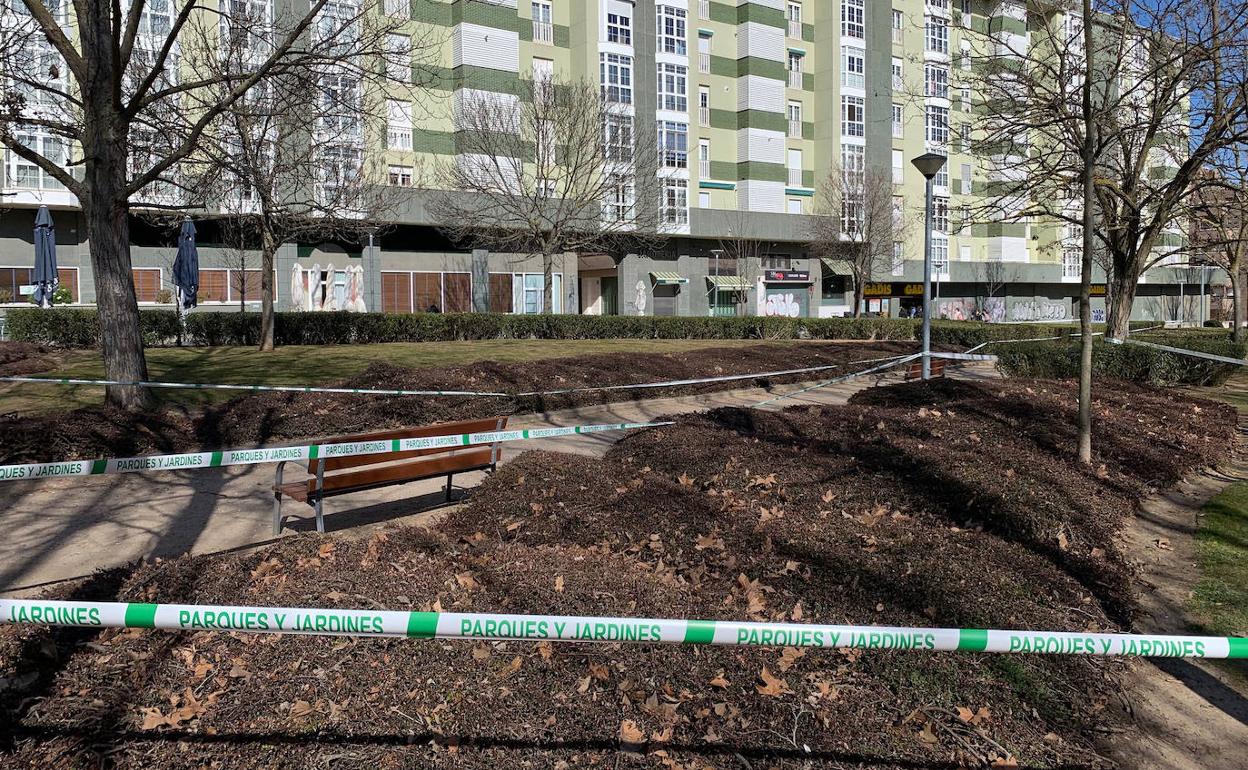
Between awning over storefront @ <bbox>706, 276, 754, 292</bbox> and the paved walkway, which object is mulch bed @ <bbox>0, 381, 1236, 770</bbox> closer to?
the paved walkway

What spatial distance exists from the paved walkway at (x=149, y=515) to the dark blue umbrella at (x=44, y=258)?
54.5 ft

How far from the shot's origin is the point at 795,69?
172 feet

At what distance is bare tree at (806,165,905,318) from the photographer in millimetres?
46688

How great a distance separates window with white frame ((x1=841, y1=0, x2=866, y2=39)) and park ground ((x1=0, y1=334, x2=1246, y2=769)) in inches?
2020

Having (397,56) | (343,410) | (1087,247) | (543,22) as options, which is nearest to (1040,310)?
(543,22)

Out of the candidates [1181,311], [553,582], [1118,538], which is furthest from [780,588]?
[1181,311]

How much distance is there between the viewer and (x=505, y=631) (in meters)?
2.78

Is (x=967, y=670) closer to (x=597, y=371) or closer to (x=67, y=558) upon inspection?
(x=67, y=558)

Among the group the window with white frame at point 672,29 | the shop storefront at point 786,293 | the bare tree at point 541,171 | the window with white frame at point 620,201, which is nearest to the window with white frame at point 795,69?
the window with white frame at point 672,29

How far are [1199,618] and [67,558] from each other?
7.53m

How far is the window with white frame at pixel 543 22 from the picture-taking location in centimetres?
4138

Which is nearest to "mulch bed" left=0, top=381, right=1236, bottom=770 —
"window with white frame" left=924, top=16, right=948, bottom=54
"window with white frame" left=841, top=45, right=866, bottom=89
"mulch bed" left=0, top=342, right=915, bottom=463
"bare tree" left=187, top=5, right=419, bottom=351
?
"mulch bed" left=0, top=342, right=915, bottom=463

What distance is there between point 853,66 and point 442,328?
121 ft

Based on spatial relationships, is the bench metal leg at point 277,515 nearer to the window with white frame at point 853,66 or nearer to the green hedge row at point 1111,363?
the green hedge row at point 1111,363
